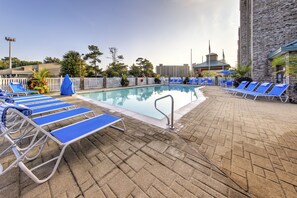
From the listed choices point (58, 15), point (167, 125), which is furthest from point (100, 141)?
point (58, 15)

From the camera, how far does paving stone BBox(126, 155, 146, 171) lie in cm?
155

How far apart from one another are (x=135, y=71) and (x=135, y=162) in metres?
24.0

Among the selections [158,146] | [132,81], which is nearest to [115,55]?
[132,81]

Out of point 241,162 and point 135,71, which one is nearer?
point 241,162

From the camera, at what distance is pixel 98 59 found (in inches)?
820

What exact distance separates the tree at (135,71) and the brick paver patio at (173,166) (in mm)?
22841

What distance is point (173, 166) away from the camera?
5.12 feet

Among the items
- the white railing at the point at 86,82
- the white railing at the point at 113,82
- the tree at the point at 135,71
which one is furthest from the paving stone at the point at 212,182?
the tree at the point at 135,71

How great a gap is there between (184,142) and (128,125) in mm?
1335

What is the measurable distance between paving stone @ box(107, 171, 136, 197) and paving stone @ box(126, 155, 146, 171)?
17 cm

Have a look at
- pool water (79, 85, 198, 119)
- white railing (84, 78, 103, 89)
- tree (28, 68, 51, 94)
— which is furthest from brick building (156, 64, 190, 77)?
tree (28, 68, 51, 94)

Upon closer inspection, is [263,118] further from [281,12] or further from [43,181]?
[281,12]

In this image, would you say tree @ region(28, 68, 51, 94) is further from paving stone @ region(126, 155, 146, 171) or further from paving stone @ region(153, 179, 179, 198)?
paving stone @ region(153, 179, 179, 198)

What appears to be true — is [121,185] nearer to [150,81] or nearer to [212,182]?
[212,182]
